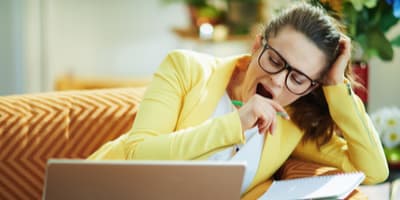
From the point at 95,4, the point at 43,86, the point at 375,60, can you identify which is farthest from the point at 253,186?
the point at 95,4

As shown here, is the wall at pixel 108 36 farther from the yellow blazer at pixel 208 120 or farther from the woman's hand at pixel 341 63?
the woman's hand at pixel 341 63

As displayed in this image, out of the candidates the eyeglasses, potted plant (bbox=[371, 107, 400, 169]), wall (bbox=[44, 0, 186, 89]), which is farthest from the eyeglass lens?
wall (bbox=[44, 0, 186, 89])

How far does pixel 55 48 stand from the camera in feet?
12.4

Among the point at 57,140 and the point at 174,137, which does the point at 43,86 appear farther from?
the point at 174,137

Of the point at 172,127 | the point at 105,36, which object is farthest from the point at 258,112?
the point at 105,36

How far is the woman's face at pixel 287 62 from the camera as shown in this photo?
1.46 metres

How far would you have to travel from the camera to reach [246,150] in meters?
1.56

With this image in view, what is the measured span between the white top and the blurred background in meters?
1.71

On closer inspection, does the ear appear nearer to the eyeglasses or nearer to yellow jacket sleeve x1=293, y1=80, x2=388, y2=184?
the eyeglasses

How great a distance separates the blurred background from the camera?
11.5 feet

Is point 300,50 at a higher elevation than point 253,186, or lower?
higher

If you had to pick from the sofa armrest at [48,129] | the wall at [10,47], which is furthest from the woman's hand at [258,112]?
the wall at [10,47]

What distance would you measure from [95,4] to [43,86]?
1.90 feet

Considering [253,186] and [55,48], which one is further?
[55,48]
